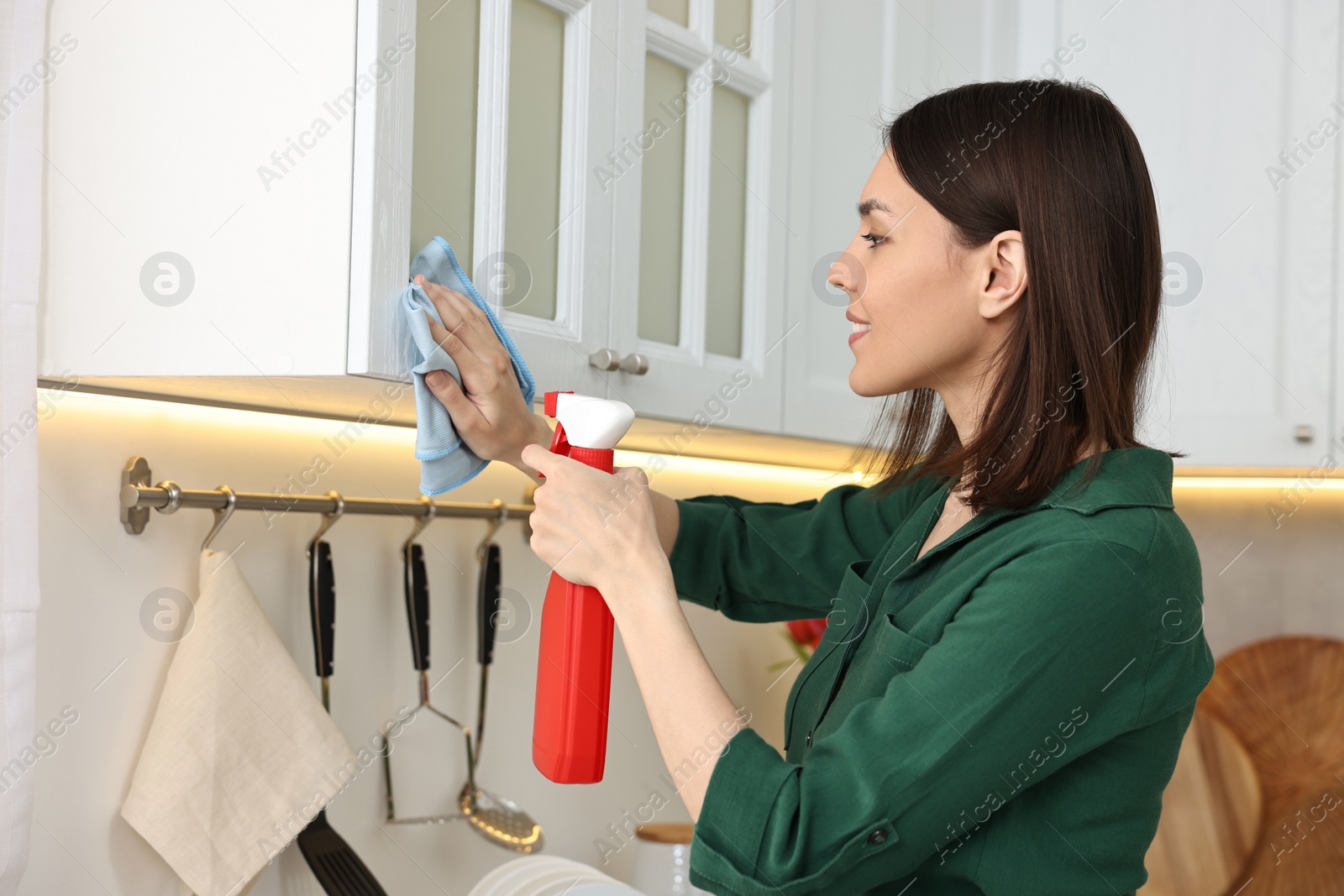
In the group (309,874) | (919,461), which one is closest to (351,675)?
(309,874)

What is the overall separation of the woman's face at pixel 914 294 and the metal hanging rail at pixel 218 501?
0.47 m

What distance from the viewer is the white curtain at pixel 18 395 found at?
2.56ft

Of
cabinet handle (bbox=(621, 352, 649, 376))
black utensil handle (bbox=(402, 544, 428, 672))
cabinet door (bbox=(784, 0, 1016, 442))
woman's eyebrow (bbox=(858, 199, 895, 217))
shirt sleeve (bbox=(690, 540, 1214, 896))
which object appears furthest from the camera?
cabinet door (bbox=(784, 0, 1016, 442))

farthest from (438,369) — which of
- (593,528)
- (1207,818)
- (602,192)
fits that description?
(1207,818)

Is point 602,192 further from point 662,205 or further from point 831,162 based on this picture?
point 831,162

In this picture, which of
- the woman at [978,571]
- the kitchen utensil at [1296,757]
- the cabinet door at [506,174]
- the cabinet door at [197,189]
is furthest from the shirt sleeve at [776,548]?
the kitchen utensil at [1296,757]

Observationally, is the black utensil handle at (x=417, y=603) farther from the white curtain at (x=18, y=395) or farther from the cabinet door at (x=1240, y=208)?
the cabinet door at (x=1240, y=208)

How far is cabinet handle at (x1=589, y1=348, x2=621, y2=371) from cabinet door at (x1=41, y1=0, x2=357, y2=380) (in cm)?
26

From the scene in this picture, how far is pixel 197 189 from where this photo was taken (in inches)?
31.1

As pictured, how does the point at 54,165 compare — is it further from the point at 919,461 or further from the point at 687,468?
the point at 687,468

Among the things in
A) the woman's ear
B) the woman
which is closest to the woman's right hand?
the woman

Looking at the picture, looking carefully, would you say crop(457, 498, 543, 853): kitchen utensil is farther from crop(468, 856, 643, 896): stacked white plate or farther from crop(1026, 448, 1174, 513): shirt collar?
crop(1026, 448, 1174, 513): shirt collar

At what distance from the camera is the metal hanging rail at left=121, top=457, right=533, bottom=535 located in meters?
0.91

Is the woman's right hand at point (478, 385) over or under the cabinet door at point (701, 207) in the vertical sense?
under
